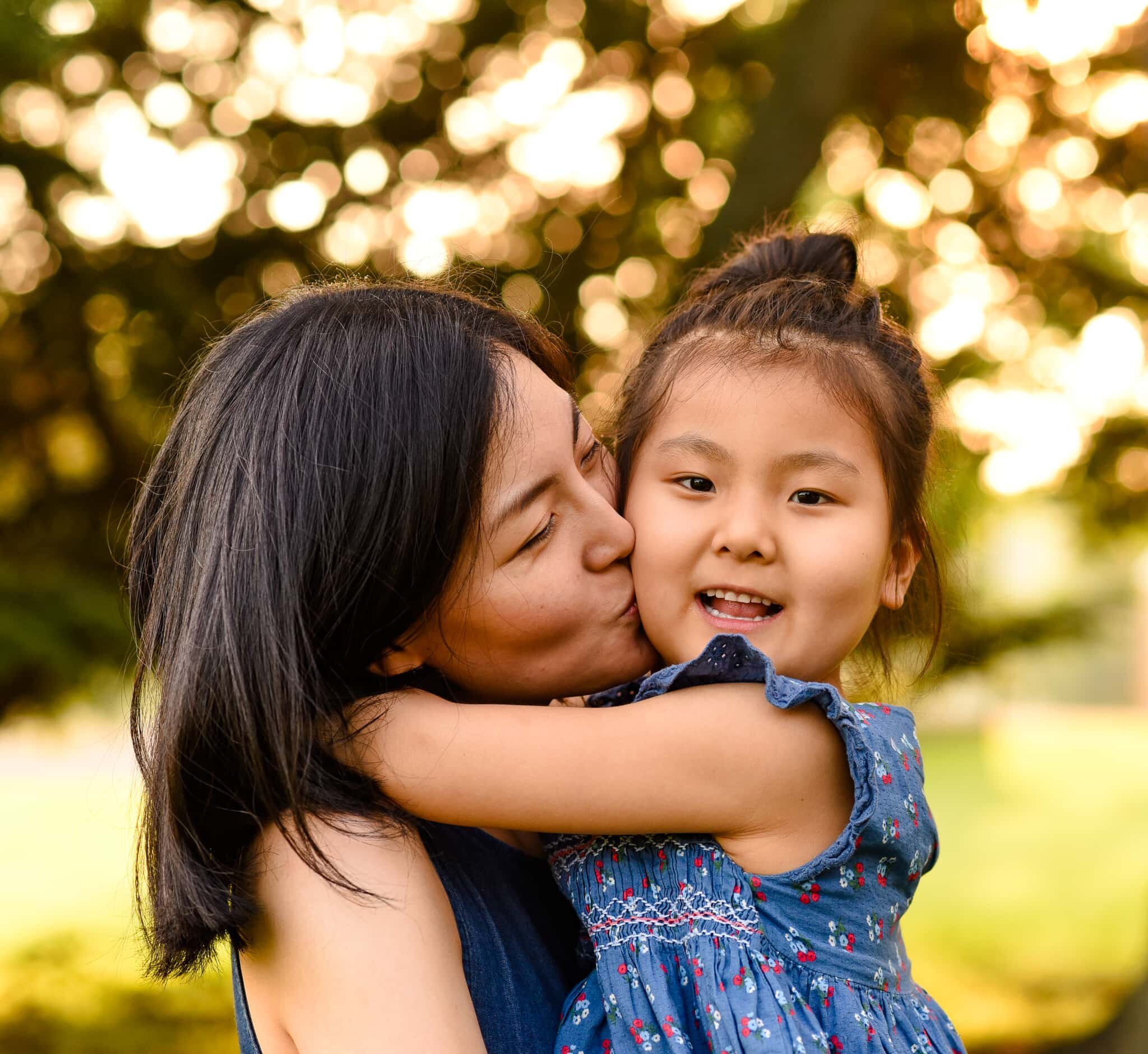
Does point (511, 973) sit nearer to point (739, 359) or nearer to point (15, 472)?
point (739, 359)

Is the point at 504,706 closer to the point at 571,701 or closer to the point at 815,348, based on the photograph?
the point at 571,701

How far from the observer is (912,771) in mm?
1875

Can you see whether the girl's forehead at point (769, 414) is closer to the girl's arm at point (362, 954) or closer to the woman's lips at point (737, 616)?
the woman's lips at point (737, 616)

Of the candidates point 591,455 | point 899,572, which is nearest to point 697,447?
point 591,455

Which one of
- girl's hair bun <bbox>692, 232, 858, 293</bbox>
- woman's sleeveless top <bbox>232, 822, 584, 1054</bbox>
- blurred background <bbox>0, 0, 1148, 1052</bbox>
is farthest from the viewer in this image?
blurred background <bbox>0, 0, 1148, 1052</bbox>

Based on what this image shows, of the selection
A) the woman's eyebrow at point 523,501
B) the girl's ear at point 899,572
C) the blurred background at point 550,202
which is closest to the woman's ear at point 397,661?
the woman's eyebrow at point 523,501

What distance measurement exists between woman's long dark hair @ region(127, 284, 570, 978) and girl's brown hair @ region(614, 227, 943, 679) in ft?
1.49

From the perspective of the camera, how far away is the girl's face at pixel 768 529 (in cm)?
191

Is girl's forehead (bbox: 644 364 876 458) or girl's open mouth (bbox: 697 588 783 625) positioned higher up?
girl's forehead (bbox: 644 364 876 458)

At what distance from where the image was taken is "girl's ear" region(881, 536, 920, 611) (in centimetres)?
214

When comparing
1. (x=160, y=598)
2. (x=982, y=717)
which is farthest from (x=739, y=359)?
(x=982, y=717)

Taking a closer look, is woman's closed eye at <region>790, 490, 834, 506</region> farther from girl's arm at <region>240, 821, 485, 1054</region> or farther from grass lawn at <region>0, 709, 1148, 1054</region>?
grass lawn at <region>0, 709, 1148, 1054</region>

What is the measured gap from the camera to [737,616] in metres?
1.95

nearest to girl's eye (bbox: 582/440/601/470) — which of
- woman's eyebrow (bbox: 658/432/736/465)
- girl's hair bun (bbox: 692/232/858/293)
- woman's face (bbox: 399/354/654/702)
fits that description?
woman's face (bbox: 399/354/654/702)
